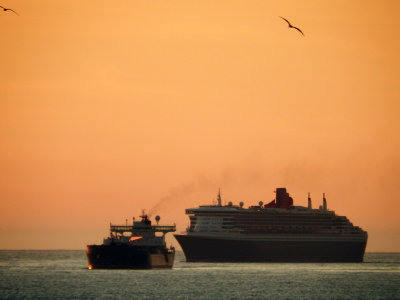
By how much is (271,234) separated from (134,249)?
52.0m

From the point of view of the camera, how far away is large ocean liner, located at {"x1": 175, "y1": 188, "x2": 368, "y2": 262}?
17412 centimetres


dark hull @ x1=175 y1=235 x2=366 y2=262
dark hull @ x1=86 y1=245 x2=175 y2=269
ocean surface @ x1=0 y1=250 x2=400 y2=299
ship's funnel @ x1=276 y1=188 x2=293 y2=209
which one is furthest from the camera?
ship's funnel @ x1=276 y1=188 x2=293 y2=209

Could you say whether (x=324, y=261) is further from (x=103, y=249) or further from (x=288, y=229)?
(x=103, y=249)

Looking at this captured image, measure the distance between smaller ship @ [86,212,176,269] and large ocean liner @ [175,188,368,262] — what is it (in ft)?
96.3

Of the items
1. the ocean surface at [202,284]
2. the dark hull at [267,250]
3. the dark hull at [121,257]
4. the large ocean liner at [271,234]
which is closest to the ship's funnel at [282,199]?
the large ocean liner at [271,234]

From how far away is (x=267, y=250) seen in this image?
7037 inches

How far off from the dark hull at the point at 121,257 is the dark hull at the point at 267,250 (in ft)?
118

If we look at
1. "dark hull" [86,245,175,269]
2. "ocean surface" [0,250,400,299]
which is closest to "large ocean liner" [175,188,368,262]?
"ocean surface" [0,250,400,299]

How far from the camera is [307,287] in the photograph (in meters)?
112

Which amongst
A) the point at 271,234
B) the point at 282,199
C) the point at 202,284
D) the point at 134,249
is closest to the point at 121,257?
the point at 134,249

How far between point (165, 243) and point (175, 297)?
1834 inches

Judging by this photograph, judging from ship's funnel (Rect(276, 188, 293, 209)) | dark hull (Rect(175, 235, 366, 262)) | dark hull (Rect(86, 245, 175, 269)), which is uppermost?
ship's funnel (Rect(276, 188, 293, 209))

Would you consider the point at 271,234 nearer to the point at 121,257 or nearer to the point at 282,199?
the point at 282,199

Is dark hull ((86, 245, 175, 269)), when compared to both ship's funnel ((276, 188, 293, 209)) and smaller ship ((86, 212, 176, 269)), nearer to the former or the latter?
smaller ship ((86, 212, 176, 269))
